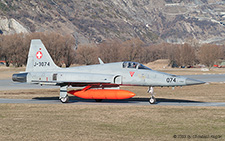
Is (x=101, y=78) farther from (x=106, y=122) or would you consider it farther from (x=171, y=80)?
(x=106, y=122)

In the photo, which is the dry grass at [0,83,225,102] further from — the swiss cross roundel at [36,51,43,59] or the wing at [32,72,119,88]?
the wing at [32,72,119,88]

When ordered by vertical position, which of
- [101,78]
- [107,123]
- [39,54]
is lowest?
[107,123]

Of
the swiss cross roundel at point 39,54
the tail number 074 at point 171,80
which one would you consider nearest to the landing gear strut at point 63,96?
the swiss cross roundel at point 39,54

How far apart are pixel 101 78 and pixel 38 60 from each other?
516 cm

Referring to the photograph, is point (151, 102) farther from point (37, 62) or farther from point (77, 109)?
point (37, 62)

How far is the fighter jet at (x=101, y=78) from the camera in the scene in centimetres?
2289

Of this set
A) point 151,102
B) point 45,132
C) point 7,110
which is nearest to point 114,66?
point 151,102

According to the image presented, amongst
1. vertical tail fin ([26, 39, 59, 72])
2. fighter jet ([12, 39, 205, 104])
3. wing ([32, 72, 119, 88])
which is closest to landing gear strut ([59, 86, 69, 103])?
fighter jet ([12, 39, 205, 104])

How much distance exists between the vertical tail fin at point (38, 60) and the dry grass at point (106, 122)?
4474mm

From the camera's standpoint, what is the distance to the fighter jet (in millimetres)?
22891

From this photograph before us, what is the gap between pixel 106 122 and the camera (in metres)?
16.5

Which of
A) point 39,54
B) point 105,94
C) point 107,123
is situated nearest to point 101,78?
point 105,94

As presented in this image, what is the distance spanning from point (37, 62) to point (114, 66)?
18.5 ft

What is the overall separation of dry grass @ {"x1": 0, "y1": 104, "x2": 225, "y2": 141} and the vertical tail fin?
4474mm
